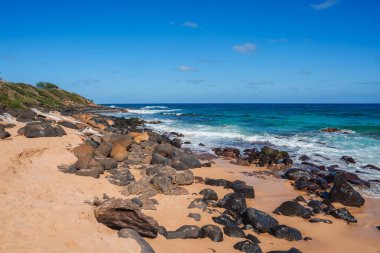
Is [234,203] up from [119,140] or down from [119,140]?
down

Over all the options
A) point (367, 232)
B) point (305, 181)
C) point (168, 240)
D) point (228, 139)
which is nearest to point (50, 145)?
point (168, 240)

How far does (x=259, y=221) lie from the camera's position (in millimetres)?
7531

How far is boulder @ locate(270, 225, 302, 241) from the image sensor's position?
710 centimetres

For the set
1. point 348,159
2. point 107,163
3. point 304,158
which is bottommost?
point 304,158

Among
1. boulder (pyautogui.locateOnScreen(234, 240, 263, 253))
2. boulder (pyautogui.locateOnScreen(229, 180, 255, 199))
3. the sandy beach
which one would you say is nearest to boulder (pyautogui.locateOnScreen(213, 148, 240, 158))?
the sandy beach

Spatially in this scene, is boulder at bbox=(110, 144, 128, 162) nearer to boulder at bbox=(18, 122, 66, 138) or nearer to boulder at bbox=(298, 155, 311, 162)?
boulder at bbox=(18, 122, 66, 138)

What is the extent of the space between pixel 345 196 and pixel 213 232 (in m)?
5.32

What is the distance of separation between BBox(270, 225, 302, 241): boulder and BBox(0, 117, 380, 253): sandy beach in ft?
0.42

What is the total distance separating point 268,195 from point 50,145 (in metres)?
9.51

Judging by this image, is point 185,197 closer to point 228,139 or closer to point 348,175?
point 348,175

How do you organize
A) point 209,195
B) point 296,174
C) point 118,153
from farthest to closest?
point 118,153
point 296,174
point 209,195

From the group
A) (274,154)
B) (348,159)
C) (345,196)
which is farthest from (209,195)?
(348,159)

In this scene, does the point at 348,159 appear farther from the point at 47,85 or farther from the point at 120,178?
the point at 47,85

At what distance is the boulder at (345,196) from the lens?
31.0 ft
